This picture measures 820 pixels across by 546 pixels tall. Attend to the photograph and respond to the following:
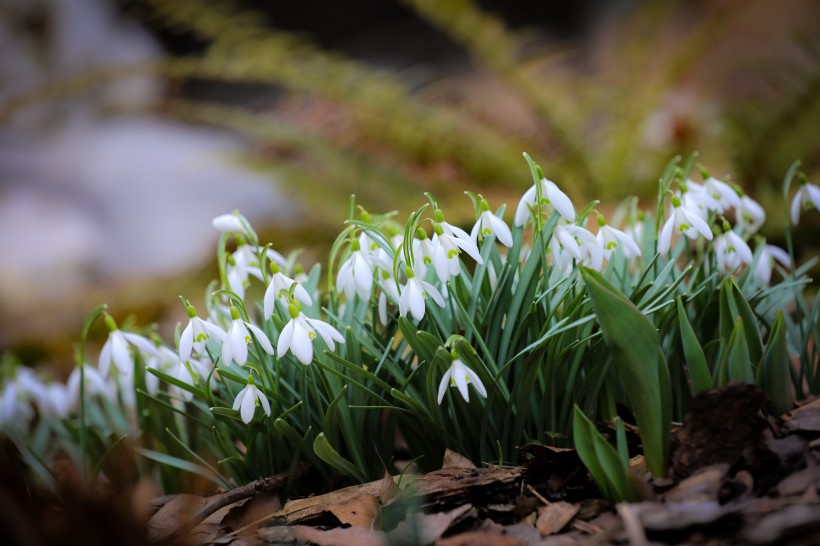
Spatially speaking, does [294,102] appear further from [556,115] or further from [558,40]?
[556,115]

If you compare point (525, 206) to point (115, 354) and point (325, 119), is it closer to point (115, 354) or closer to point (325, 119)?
point (115, 354)

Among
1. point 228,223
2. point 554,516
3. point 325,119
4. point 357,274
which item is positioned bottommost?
point 554,516

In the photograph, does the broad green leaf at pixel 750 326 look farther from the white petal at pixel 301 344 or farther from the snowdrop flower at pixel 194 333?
the snowdrop flower at pixel 194 333

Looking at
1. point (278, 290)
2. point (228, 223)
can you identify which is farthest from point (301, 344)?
point (228, 223)

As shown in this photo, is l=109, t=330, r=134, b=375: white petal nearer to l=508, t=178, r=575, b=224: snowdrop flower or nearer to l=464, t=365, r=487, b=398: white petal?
l=464, t=365, r=487, b=398: white petal

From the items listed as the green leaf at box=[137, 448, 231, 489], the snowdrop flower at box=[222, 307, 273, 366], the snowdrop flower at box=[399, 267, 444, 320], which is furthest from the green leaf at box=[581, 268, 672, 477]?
the green leaf at box=[137, 448, 231, 489]

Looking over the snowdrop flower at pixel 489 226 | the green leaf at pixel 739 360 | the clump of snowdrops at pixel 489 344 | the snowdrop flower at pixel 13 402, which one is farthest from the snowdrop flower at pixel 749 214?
the snowdrop flower at pixel 13 402

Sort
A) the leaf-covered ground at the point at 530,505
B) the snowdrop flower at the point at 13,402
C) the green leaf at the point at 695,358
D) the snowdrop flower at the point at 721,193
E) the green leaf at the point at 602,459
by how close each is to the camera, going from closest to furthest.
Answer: the leaf-covered ground at the point at 530,505 → the green leaf at the point at 602,459 → the green leaf at the point at 695,358 → the snowdrop flower at the point at 721,193 → the snowdrop flower at the point at 13,402
